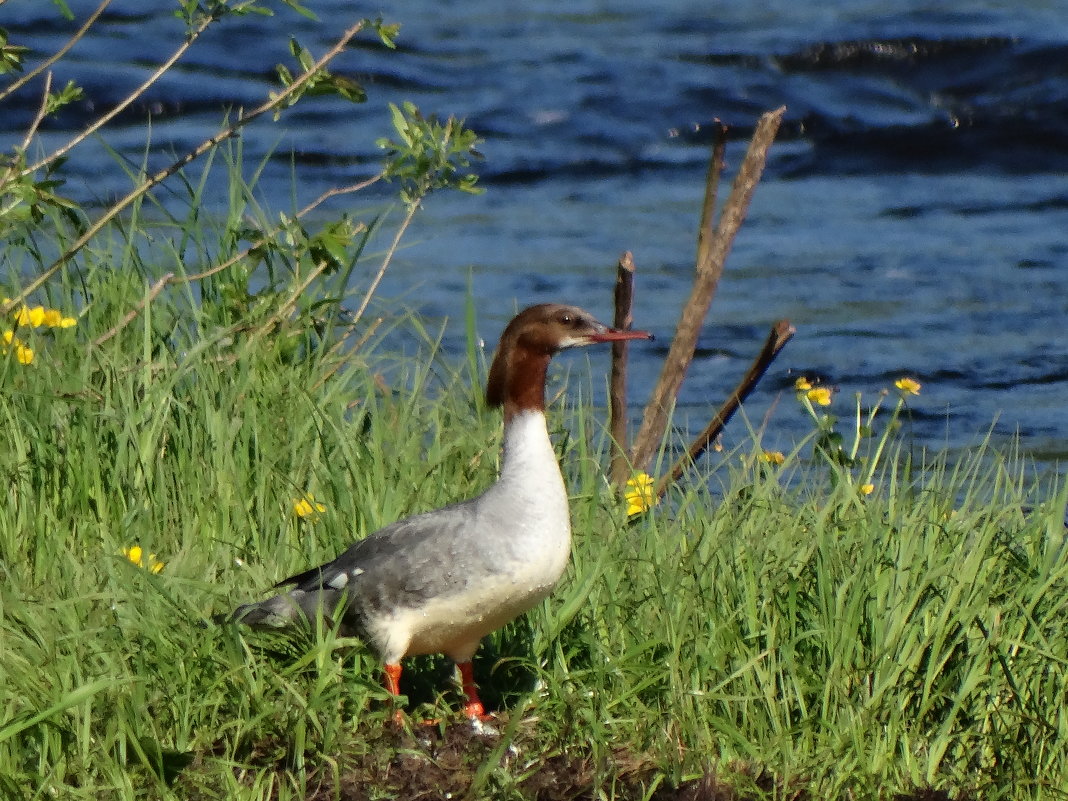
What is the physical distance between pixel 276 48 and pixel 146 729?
9.94 meters

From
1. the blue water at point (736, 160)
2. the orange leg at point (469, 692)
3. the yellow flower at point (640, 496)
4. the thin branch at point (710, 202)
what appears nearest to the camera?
the orange leg at point (469, 692)

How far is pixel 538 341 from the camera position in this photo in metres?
3.87

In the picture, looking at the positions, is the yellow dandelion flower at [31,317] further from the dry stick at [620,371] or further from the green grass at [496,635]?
the dry stick at [620,371]

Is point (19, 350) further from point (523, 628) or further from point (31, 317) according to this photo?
point (523, 628)

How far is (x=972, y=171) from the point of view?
1078cm

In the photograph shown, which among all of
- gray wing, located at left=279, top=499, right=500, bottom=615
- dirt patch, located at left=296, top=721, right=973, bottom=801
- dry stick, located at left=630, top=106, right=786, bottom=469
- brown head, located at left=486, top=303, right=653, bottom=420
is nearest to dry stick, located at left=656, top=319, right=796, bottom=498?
dry stick, located at left=630, top=106, right=786, bottom=469

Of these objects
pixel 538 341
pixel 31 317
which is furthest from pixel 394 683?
pixel 31 317

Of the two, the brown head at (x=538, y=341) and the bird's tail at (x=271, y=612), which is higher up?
the brown head at (x=538, y=341)

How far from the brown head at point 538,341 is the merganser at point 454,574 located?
5 centimetres

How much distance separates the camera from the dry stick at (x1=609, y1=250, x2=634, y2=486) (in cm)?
501

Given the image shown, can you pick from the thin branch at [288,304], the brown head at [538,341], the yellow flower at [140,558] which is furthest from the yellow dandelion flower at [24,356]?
the brown head at [538,341]

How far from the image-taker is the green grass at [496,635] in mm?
3395

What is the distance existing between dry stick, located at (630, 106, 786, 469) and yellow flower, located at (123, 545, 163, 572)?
5.44ft

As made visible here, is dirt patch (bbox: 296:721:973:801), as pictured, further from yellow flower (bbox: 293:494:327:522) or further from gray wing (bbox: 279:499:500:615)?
yellow flower (bbox: 293:494:327:522)
